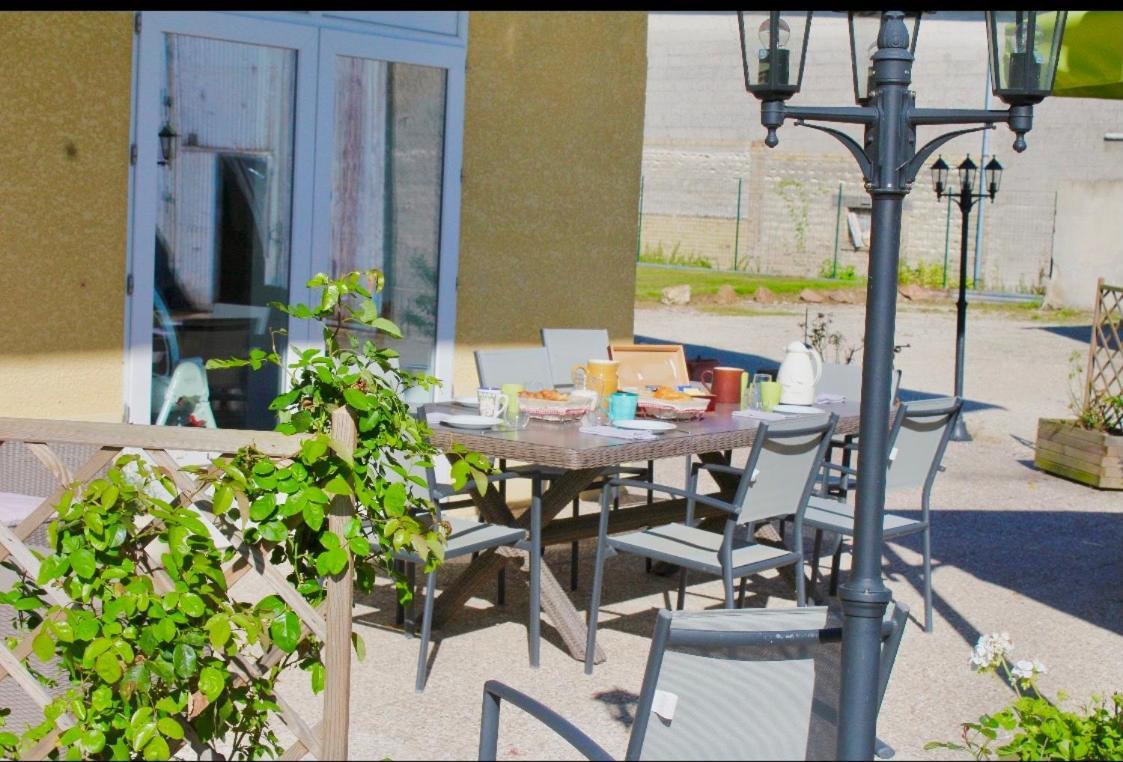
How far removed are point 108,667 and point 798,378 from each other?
3697mm

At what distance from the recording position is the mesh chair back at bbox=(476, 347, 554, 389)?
19.7 feet

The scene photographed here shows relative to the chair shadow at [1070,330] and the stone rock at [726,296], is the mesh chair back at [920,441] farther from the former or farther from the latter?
the stone rock at [726,296]

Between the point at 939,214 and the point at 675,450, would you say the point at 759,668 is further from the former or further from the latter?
the point at 939,214

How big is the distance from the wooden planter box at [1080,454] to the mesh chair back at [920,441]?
11.5 feet

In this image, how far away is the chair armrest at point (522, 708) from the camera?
251 cm

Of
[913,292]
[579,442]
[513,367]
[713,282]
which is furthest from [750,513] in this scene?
[913,292]

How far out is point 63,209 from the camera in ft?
18.9

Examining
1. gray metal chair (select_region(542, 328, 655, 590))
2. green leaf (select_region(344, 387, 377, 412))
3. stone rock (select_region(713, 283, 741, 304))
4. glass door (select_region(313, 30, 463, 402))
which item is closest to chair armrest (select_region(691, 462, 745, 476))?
gray metal chair (select_region(542, 328, 655, 590))

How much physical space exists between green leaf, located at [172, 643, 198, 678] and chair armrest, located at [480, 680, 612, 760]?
60 cm

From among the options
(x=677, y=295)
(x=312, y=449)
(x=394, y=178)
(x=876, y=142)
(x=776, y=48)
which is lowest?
(x=312, y=449)

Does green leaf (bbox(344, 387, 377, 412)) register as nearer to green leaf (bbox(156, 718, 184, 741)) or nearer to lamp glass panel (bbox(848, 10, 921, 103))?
green leaf (bbox(156, 718, 184, 741))

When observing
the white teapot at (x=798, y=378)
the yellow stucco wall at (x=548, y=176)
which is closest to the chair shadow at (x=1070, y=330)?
the yellow stucco wall at (x=548, y=176)

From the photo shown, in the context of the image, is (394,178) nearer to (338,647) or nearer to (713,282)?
(338,647)

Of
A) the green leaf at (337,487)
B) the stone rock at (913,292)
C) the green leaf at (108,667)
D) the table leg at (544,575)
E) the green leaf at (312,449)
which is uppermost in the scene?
the stone rock at (913,292)
